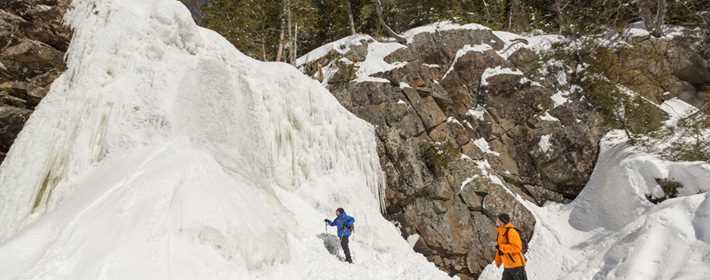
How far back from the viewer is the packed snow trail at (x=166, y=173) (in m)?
5.79

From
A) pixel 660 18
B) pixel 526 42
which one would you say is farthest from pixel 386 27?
pixel 660 18

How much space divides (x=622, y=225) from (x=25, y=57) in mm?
18655

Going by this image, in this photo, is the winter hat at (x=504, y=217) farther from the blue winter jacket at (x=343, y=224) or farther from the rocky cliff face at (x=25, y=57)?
the rocky cliff face at (x=25, y=57)

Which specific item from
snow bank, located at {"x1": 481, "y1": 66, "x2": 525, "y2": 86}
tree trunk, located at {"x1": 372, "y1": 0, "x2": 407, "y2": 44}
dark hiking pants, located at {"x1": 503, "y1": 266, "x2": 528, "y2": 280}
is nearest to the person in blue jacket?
dark hiking pants, located at {"x1": 503, "y1": 266, "x2": 528, "y2": 280}

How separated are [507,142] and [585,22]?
11.1m

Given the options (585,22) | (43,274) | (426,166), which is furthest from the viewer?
(585,22)

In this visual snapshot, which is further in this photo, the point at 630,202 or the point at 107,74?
the point at 630,202

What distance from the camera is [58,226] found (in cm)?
611

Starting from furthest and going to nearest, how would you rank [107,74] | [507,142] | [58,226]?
[507,142], [107,74], [58,226]

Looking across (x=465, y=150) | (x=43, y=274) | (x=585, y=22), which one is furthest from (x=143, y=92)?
(x=585, y=22)

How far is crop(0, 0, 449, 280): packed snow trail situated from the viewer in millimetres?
5789

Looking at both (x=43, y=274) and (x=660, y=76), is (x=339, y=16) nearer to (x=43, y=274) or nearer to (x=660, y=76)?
(x=660, y=76)

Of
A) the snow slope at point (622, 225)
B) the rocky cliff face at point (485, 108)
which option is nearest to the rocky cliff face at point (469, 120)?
the rocky cliff face at point (485, 108)

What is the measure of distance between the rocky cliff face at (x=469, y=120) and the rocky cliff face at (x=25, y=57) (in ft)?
33.5
